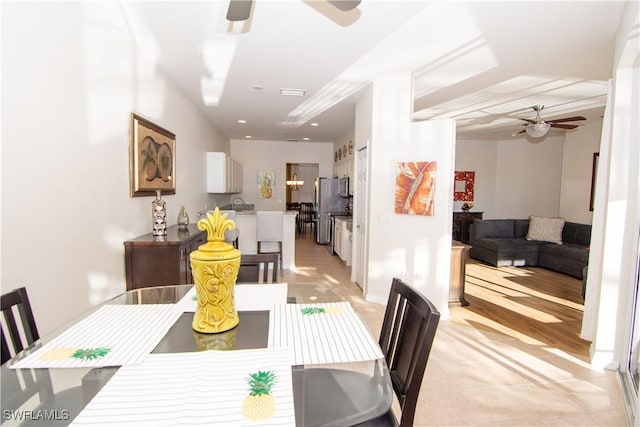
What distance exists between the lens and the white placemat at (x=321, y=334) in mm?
1175

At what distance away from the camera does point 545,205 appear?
24.6ft

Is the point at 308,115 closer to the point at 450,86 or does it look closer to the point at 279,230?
the point at 279,230

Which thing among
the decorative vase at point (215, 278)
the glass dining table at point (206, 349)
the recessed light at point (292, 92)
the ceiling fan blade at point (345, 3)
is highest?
the recessed light at point (292, 92)

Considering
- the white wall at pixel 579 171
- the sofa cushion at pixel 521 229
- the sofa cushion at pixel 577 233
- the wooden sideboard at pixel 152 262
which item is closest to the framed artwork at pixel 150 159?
the wooden sideboard at pixel 152 262

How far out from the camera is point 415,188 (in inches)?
142

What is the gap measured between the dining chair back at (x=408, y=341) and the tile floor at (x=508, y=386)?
0.82 meters

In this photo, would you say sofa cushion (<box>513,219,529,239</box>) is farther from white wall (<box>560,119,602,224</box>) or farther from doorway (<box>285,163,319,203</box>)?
doorway (<box>285,163,319,203</box>)

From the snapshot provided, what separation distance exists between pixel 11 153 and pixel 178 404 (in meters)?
1.54

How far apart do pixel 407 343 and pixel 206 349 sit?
81 centimetres

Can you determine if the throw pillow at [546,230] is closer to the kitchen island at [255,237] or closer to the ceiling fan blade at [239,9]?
the kitchen island at [255,237]

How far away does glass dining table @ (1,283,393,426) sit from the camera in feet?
3.09

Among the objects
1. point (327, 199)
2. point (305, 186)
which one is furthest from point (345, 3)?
point (305, 186)

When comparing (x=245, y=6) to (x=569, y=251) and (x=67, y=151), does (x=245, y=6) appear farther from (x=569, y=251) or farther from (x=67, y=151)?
(x=569, y=251)

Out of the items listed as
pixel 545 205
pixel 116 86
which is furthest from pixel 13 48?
pixel 545 205
